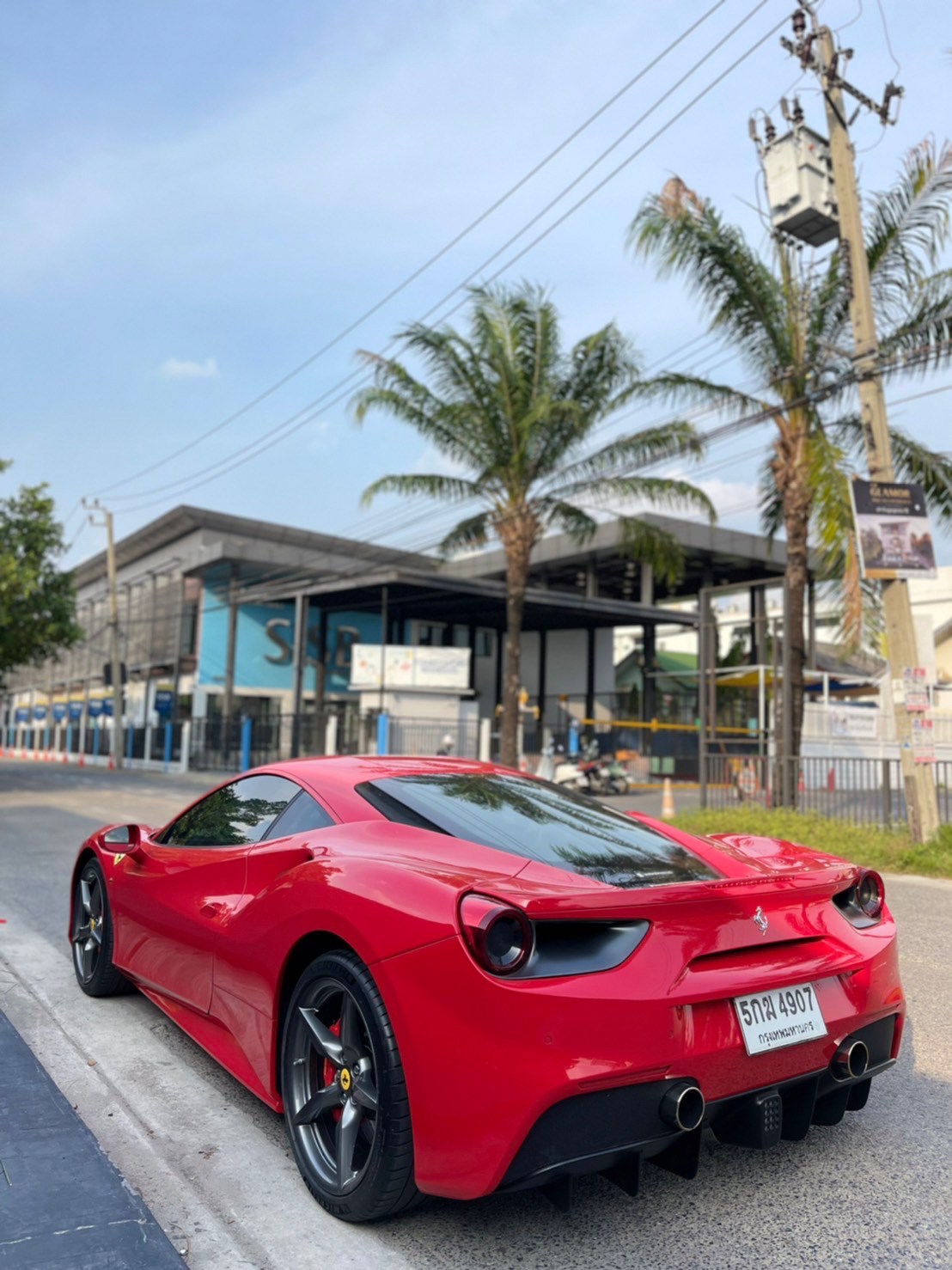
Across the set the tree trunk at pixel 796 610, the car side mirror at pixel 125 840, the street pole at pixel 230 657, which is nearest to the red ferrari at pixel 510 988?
the car side mirror at pixel 125 840

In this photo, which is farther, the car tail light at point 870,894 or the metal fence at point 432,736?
the metal fence at point 432,736

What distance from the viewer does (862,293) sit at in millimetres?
11414

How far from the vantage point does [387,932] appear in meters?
2.72

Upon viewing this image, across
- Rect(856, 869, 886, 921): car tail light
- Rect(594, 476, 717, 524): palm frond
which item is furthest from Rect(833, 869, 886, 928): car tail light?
Rect(594, 476, 717, 524): palm frond

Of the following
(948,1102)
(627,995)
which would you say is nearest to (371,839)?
(627,995)

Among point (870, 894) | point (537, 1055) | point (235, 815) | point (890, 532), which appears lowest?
point (537, 1055)

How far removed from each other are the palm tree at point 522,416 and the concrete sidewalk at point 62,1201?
17.0 m

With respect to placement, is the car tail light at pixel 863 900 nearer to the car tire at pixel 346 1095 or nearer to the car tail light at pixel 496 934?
the car tail light at pixel 496 934

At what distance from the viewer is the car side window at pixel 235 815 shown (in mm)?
3816

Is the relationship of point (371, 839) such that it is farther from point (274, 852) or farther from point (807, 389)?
point (807, 389)

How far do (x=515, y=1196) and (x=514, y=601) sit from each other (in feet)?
66.4

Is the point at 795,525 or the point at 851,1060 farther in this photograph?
the point at 795,525

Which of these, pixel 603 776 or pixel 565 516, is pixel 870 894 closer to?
pixel 565 516

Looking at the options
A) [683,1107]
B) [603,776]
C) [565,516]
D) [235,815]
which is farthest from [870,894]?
[603,776]
